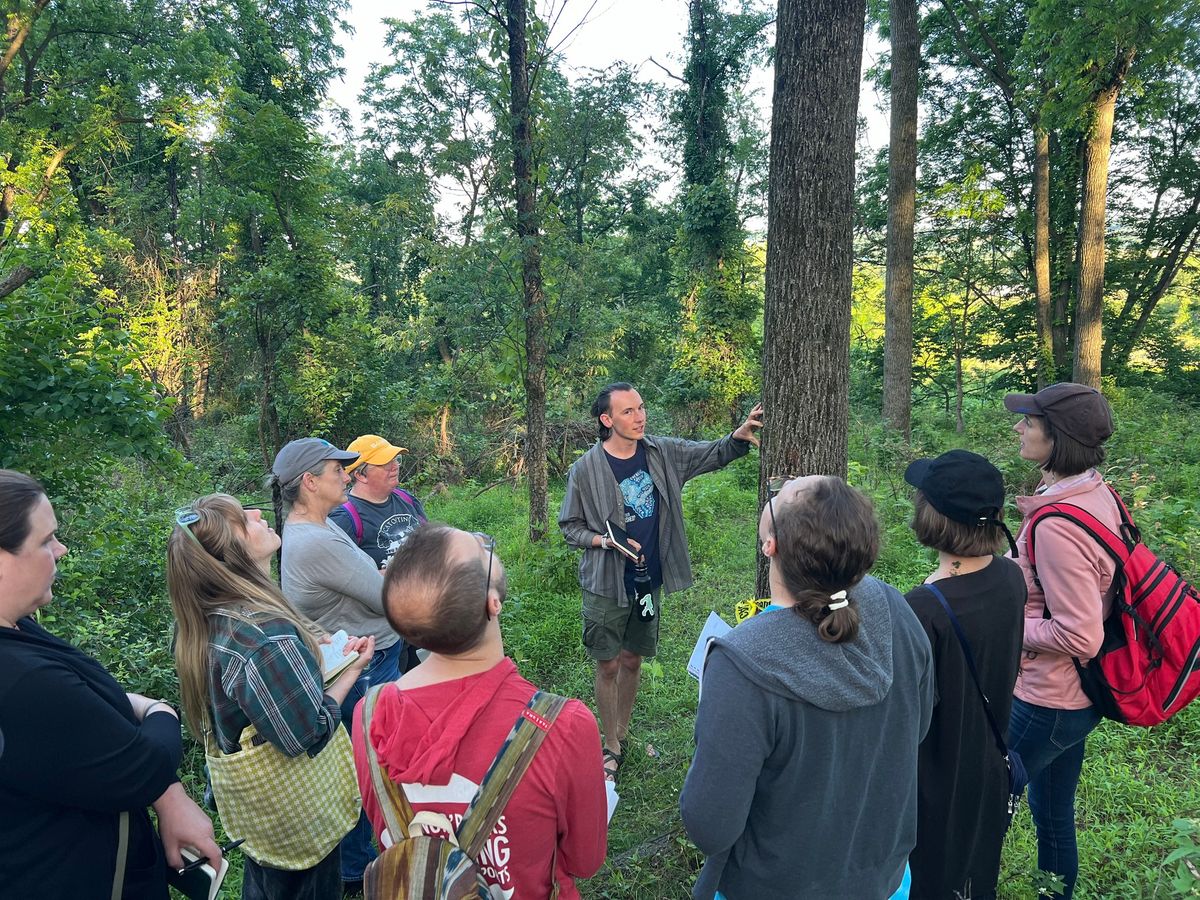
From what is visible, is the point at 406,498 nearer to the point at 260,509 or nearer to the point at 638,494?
the point at 260,509

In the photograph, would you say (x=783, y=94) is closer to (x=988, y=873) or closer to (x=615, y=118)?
(x=988, y=873)

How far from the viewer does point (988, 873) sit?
1907 millimetres

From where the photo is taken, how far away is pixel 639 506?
3.73 meters

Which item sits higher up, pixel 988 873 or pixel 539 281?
pixel 539 281

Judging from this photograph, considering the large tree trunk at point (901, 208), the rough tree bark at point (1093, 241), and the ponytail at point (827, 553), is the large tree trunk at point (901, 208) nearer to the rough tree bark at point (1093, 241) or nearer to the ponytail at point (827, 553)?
the rough tree bark at point (1093, 241)

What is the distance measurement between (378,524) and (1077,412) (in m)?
3.33

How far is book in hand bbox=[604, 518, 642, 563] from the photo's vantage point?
3562 millimetres

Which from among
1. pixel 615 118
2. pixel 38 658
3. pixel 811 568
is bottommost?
pixel 38 658

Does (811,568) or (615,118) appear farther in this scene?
(615,118)

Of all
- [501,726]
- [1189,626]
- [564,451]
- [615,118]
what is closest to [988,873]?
[1189,626]

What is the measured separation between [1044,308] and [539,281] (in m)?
11.0

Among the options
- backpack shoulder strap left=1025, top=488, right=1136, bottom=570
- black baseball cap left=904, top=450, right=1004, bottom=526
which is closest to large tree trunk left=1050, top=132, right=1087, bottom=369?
backpack shoulder strap left=1025, top=488, right=1136, bottom=570

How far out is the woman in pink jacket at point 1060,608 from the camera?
6.95 feet

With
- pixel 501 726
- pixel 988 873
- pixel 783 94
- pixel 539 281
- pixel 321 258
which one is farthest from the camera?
pixel 321 258
